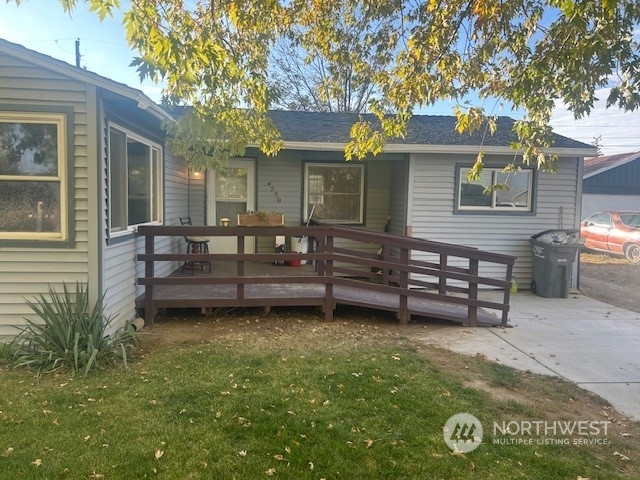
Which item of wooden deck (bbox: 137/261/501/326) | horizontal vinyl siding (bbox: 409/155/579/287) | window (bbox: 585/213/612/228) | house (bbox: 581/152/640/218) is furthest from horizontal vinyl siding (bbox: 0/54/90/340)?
house (bbox: 581/152/640/218)

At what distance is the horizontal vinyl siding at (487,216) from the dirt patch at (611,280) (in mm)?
1541

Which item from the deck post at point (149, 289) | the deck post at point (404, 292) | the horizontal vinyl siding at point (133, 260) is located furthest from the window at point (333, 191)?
the deck post at point (149, 289)

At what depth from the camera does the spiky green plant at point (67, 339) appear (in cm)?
411

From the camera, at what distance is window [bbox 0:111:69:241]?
4.41 meters

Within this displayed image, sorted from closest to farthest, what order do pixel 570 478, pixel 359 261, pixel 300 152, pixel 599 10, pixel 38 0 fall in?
pixel 570 478
pixel 599 10
pixel 38 0
pixel 359 261
pixel 300 152

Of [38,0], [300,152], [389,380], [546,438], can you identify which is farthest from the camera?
[300,152]

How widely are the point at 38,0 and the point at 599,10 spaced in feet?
17.9

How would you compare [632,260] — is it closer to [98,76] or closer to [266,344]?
[266,344]

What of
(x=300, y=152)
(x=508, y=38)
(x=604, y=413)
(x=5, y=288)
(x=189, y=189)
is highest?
(x=508, y=38)

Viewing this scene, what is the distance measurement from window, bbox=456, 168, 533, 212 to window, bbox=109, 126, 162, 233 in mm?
5596

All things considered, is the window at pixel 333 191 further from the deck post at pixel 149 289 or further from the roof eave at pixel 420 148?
the deck post at pixel 149 289

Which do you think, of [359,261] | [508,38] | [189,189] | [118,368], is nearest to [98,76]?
[118,368]

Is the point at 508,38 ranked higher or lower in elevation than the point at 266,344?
higher

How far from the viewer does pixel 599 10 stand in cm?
357
